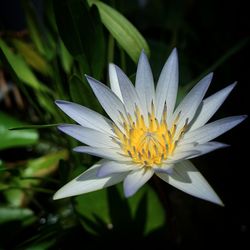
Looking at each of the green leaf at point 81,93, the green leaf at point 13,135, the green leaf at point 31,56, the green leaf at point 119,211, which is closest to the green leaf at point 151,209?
the green leaf at point 119,211

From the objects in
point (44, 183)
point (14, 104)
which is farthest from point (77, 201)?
point (14, 104)

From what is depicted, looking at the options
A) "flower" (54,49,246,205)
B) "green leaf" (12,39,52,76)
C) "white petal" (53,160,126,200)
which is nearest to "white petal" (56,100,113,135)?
"flower" (54,49,246,205)

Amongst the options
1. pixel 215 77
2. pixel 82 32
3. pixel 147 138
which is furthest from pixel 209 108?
pixel 215 77

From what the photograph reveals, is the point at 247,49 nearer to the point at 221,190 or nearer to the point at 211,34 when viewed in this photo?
the point at 211,34

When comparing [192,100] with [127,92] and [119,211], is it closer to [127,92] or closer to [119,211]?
[127,92]

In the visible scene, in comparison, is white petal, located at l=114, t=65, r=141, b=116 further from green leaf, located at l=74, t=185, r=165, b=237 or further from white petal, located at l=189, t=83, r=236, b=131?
green leaf, located at l=74, t=185, r=165, b=237

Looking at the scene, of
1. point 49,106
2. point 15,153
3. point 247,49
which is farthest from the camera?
point 247,49
